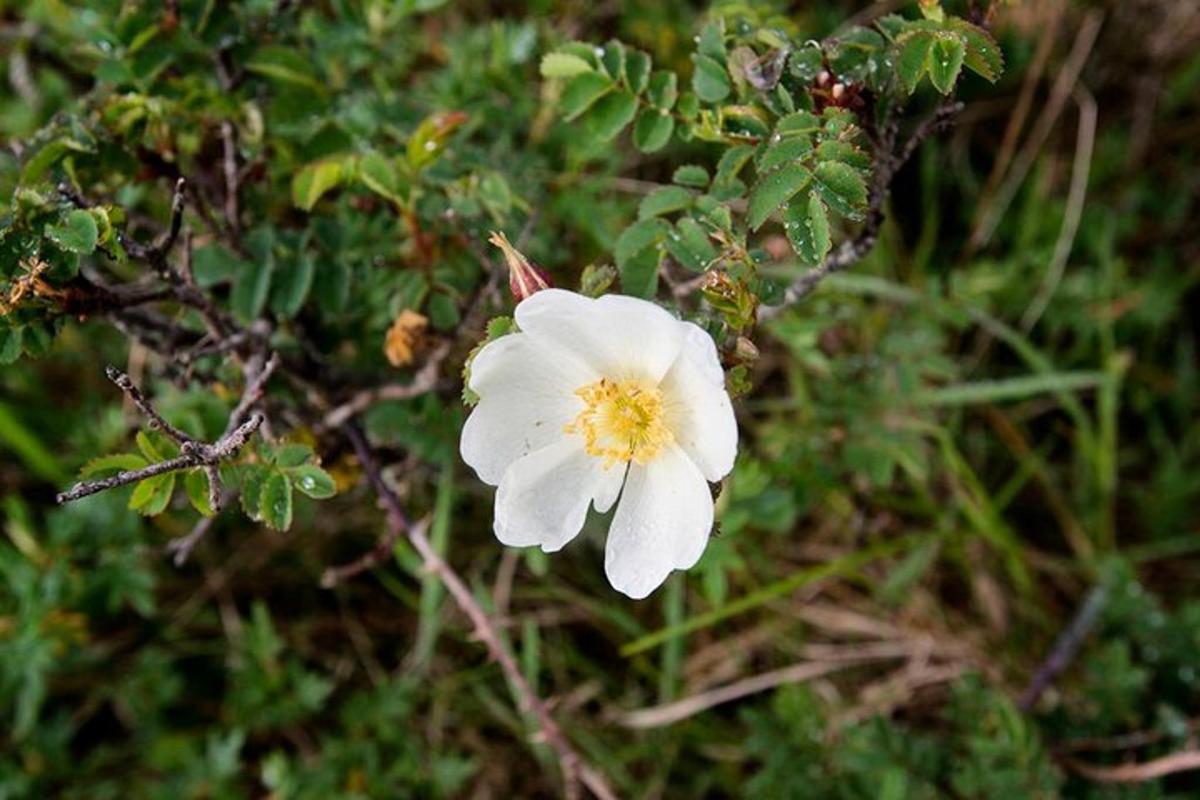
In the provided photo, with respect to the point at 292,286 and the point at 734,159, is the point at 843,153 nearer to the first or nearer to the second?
the point at 734,159

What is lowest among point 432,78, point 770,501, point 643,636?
point 643,636

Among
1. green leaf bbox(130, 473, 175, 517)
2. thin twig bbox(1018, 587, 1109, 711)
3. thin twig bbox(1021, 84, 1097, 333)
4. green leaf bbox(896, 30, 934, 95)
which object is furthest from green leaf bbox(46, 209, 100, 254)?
thin twig bbox(1021, 84, 1097, 333)

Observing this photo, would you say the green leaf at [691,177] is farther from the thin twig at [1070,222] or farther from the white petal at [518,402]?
the thin twig at [1070,222]

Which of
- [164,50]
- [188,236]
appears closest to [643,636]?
[188,236]

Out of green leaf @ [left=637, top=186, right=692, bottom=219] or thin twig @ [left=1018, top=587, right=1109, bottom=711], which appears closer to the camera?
green leaf @ [left=637, top=186, right=692, bottom=219]

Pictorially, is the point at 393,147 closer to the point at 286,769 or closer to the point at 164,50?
the point at 164,50

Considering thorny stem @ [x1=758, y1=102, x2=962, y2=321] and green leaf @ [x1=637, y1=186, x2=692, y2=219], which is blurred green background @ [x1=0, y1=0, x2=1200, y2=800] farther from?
thorny stem @ [x1=758, y1=102, x2=962, y2=321]
